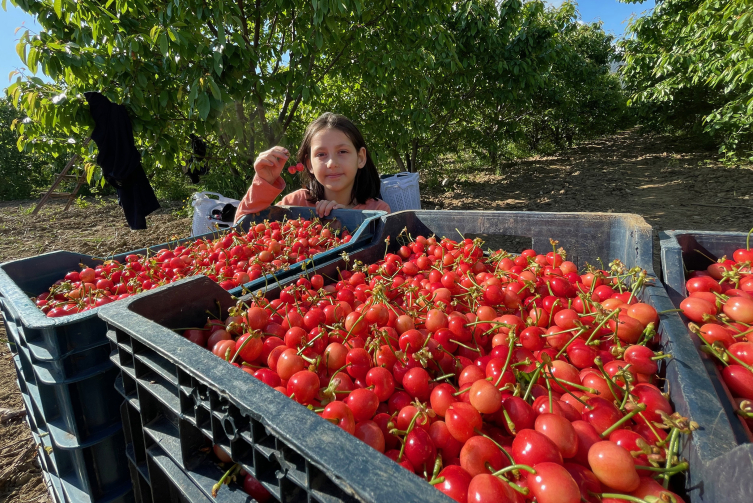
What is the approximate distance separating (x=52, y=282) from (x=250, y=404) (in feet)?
5.82

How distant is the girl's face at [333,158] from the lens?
253 cm

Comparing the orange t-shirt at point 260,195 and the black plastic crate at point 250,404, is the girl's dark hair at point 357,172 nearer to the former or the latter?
the orange t-shirt at point 260,195

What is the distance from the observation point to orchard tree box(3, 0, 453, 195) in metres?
3.00

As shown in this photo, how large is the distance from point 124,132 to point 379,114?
11.7ft

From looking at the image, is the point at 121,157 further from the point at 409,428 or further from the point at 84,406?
the point at 409,428

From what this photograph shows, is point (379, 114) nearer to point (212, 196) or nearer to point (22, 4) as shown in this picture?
point (212, 196)

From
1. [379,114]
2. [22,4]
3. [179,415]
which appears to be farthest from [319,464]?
[379,114]

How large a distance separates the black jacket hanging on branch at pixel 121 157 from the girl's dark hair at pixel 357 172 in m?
2.07

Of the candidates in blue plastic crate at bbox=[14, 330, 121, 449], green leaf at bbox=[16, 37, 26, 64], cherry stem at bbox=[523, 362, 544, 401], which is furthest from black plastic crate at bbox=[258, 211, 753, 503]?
green leaf at bbox=[16, 37, 26, 64]

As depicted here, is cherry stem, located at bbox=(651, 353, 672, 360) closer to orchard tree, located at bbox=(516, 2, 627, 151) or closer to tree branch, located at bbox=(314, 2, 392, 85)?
tree branch, located at bbox=(314, 2, 392, 85)

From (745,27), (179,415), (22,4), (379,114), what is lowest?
(179,415)

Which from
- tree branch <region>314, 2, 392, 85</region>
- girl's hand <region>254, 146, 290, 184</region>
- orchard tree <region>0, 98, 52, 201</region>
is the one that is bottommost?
orchard tree <region>0, 98, 52, 201</region>

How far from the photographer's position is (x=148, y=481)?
2.88 feet

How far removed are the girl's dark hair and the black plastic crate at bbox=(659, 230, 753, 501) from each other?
197cm
